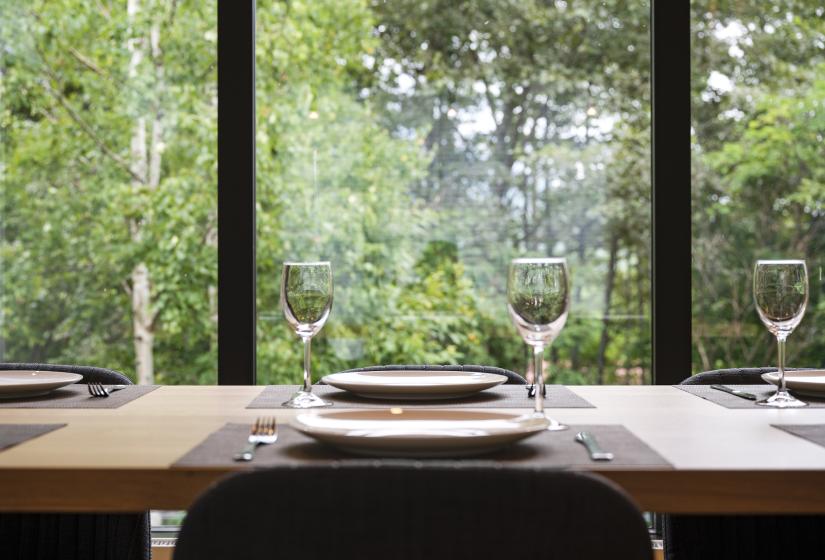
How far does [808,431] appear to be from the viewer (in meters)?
1.10

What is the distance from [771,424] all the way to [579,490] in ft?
1.99

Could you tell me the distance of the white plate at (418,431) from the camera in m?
0.93

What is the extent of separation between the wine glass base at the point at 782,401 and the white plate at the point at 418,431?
1.48 ft

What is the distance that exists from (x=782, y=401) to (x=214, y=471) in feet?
2.80

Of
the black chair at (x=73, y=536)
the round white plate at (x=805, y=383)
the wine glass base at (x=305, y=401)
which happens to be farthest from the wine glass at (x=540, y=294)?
the black chair at (x=73, y=536)

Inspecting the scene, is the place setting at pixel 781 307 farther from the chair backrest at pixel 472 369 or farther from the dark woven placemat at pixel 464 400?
the chair backrest at pixel 472 369

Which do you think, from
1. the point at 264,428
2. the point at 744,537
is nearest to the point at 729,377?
the point at 744,537

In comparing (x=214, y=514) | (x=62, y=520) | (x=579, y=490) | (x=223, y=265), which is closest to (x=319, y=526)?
(x=214, y=514)

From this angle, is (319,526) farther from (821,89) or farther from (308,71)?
(821,89)

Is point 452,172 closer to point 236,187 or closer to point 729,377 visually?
point 236,187

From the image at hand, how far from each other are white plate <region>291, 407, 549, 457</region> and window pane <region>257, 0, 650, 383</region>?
1452 millimetres

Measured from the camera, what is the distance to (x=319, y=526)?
2.17 ft

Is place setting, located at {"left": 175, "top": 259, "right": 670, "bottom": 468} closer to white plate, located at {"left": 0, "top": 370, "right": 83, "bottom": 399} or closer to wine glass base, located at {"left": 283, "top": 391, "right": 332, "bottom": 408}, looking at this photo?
wine glass base, located at {"left": 283, "top": 391, "right": 332, "bottom": 408}

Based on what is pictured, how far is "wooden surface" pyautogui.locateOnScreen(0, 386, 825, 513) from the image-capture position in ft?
2.95
